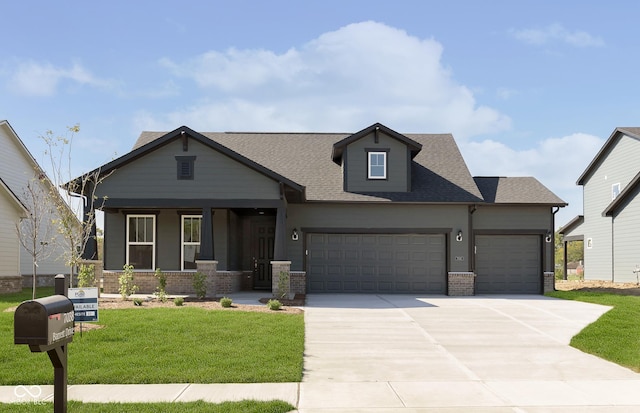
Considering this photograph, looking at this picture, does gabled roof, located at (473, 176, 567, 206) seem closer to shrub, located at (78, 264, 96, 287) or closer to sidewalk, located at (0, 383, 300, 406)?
shrub, located at (78, 264, 96, 287)

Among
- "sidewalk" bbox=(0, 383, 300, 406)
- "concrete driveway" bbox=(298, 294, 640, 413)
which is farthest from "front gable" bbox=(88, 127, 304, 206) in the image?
"sidewalk" bbox=(0, 383, 300, 406)

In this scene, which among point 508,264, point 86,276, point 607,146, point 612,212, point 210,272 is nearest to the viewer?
point 86,276

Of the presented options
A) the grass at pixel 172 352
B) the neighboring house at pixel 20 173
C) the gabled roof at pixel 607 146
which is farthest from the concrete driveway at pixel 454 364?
the neighboring house at pixel 20 173

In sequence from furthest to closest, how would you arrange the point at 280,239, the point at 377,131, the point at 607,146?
1. the point at 607,146
2. the point at 377,131
3. the point at 280,239

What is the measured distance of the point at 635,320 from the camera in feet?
46.7

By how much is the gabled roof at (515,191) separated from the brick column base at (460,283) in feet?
9.74

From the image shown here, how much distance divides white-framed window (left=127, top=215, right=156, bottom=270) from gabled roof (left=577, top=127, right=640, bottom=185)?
72.7ft

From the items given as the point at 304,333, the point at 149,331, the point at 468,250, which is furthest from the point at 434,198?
the point at 149,331

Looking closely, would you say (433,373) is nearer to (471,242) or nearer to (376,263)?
(376,263)

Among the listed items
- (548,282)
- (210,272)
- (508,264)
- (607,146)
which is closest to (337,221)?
(210,272)

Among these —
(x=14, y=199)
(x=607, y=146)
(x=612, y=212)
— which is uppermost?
(x=607, y=146)

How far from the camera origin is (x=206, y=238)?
1927 cm

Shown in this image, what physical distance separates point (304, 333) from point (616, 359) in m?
5.83

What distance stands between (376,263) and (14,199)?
1457cm
